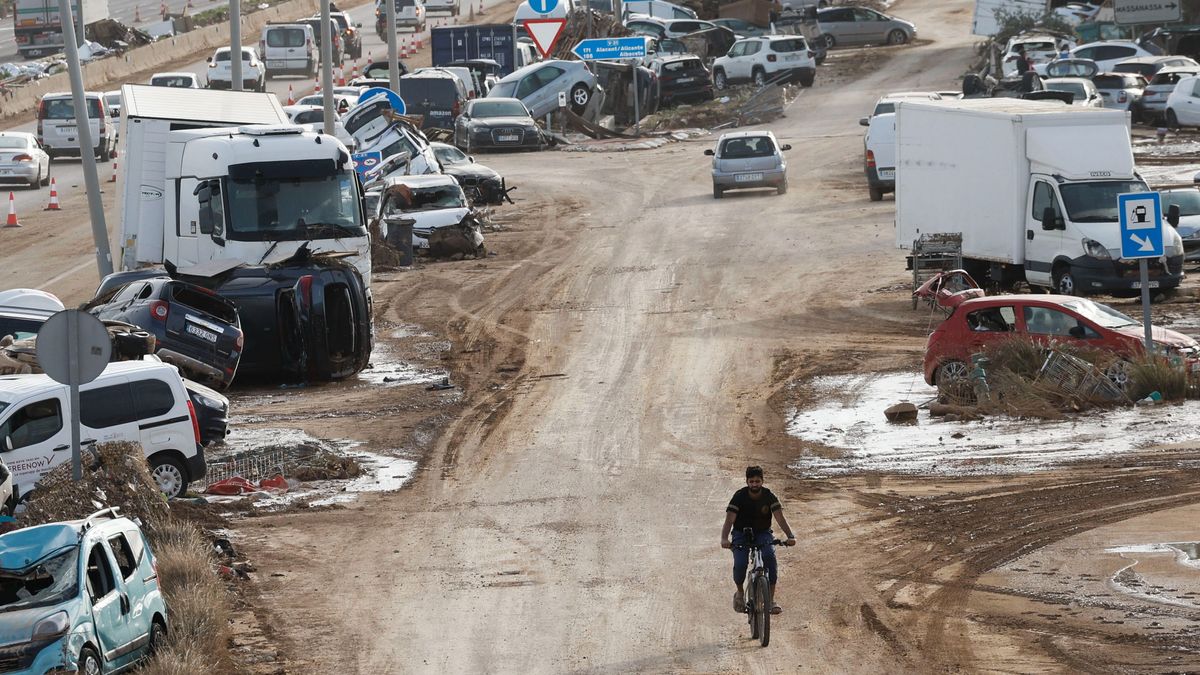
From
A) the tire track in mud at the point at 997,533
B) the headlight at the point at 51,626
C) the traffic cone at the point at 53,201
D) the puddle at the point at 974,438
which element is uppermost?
the headlight at the point at 51,626

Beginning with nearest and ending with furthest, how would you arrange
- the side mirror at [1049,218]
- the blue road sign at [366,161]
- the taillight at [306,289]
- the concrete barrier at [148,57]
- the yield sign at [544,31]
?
the taillight at [306,289], the side mirror at [1049,218], the blue road sign at [366,161], the yield sign at [544,31], the concrete barrier at [148,57]

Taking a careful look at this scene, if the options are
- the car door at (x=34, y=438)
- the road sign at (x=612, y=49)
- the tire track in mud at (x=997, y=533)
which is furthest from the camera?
the road sign at (x=612, y=49)

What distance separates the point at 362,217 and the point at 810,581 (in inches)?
459

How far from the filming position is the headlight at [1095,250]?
25.3m

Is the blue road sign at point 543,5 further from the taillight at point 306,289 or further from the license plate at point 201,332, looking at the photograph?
the license plate at point 201,332

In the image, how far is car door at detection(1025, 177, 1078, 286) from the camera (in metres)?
25.9

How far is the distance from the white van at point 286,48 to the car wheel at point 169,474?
5162 centimetres

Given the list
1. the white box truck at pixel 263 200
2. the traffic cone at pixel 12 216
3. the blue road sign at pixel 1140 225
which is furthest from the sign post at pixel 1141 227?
the traffic cone at pixel 12 216

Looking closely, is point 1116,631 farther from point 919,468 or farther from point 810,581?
point 919,468

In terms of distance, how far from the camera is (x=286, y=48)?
6669 centimetres

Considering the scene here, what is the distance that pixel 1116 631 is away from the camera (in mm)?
12031

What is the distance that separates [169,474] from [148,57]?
179ft

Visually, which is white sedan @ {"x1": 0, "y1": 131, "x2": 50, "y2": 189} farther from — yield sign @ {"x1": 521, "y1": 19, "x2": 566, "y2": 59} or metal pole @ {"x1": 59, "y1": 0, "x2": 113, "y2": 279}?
metal pole @ {"x1": 59, "y1": 0, "x2": 113, "y2": 279}

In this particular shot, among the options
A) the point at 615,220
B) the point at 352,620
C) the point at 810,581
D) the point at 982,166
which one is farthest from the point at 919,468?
the point at 615,220
